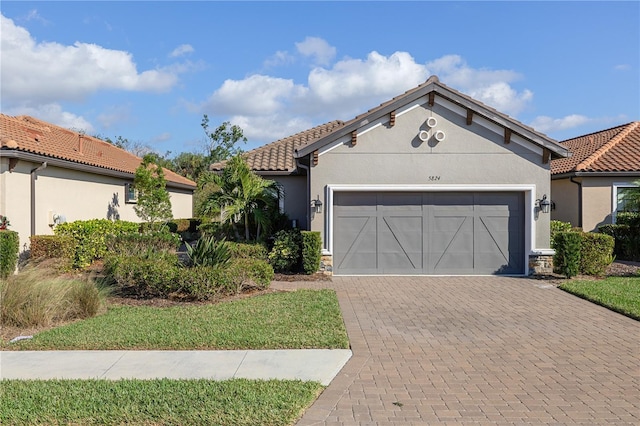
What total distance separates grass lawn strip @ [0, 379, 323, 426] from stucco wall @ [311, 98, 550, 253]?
9215mm

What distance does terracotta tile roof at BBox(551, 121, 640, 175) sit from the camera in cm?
1886

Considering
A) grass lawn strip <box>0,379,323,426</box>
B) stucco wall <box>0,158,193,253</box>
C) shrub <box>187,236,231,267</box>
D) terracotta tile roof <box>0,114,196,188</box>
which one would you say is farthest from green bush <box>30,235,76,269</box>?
grass lawn strip <box>0,379,323,426</box>

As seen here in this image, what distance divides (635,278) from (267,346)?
434 inches

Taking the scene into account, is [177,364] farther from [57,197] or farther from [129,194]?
[129,194]

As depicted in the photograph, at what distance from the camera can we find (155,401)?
521 cm

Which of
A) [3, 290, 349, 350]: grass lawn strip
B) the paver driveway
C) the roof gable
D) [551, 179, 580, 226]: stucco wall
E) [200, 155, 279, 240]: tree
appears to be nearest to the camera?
the paver driveway

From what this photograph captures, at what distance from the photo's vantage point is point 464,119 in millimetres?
14281

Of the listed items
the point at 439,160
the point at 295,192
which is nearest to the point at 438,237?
the point at 439,160

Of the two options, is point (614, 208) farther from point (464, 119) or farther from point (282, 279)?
point (282, 279)

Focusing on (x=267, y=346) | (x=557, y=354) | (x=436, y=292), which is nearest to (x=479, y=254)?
(x=436, y=292)

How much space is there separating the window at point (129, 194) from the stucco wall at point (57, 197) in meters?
0.18

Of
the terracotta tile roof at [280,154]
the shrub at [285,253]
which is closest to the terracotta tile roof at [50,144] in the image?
the terracotta tile roof at [280,154]

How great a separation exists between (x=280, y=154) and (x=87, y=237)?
7402 millimetres

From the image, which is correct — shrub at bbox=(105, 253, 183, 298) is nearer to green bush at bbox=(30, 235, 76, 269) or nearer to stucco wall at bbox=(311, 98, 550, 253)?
green bush at bbox=(30, 235, 76, 269)
